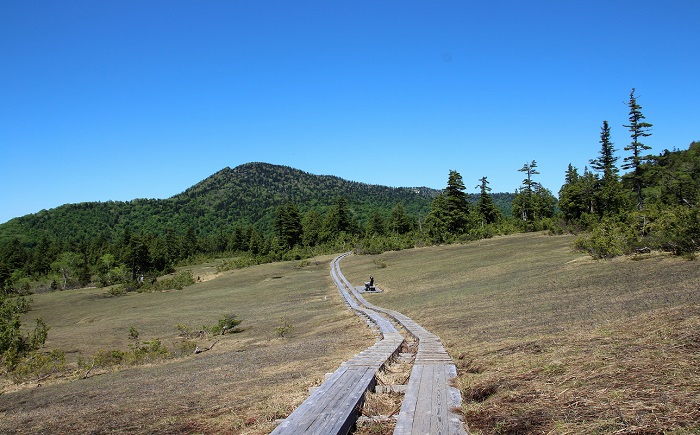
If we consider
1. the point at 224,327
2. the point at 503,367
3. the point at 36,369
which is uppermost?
the point at 503,367

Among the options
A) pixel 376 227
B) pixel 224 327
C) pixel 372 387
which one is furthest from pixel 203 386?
pixel 376 227

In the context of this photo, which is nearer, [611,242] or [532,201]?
[611,242]

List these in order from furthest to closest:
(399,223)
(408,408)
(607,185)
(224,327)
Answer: (399,223)
(607,185)
(224,327)
(408,408)

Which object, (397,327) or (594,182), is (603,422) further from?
(594,182)

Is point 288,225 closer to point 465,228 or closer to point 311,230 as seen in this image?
point 311,230

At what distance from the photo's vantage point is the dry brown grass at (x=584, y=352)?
4258 mm

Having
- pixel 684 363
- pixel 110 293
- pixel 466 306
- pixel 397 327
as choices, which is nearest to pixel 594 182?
pixel 466 306

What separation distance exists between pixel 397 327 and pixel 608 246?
1757 centimetres

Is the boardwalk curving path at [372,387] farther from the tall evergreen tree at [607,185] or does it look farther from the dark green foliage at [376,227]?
the dark green foliage at [376,227]

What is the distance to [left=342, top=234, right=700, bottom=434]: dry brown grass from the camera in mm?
4258

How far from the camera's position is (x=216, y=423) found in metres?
6.06

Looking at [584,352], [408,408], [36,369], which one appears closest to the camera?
[408,408]

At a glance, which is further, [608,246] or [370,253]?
[370,253]

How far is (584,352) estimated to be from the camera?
6844 millimetres
